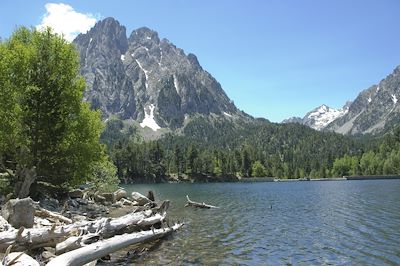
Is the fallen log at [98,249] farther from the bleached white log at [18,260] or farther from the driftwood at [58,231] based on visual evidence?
the driftwood at [58,231]

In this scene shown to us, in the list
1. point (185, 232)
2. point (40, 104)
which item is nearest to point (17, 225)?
point (185, 232)

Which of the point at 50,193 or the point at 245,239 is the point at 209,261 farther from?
the point at 50,193

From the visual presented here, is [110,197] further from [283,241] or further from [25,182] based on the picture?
[283,241]

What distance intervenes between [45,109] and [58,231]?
20.7 m

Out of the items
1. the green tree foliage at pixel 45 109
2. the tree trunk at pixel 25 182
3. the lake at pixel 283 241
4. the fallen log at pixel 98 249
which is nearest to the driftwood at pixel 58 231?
the fallen log at pixel 98 249

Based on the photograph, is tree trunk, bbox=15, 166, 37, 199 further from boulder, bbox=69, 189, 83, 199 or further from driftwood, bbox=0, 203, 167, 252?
boulder, bbox=69, 189, 83, 199

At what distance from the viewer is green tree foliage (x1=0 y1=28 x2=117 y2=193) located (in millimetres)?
39281

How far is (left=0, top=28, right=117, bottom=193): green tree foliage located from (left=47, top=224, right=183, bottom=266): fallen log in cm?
1649

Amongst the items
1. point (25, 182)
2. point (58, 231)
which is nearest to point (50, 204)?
point (25, 182)

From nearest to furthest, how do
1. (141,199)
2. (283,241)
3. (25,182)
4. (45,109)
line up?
(283,241) < (25,182) < (45,109) < (141,199)

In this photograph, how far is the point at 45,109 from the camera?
40.2 metres

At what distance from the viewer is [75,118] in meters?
43.7

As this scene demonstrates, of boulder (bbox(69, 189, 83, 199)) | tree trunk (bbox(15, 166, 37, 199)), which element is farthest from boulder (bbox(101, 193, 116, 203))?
tree trunk (bbox(15, 166, 37, 199))

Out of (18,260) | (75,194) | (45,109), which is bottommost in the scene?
(18,260)
